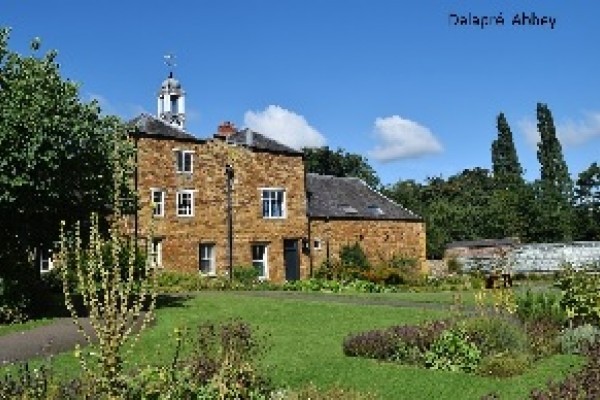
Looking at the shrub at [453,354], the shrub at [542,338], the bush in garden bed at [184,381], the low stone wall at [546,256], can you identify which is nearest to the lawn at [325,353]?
the bush in garden bed at [184,381]

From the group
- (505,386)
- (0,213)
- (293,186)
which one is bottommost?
(505,386)

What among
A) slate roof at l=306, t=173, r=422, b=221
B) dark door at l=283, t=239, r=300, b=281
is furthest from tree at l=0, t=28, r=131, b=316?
slate roof at l=306, t=173, r=422, b=221

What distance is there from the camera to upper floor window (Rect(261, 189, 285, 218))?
41.1 metres

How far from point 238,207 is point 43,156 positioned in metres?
20.7

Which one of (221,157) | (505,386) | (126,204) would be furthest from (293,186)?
(505,386)

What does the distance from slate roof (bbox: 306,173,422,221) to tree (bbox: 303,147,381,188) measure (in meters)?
32.2

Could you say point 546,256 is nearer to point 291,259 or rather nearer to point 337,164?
point 291,259

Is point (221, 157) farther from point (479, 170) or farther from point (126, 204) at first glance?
point (479, 170)

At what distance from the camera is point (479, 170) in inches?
3681

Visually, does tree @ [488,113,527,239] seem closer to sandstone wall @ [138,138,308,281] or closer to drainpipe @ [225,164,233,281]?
sandstone wall @ [138,138,308,281]

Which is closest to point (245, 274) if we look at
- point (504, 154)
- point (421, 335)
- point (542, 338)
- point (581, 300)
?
point (581, 300)

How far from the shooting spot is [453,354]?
12609 mm

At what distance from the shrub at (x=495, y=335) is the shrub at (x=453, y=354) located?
27 centimetres

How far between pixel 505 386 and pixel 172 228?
28439 millimetres
